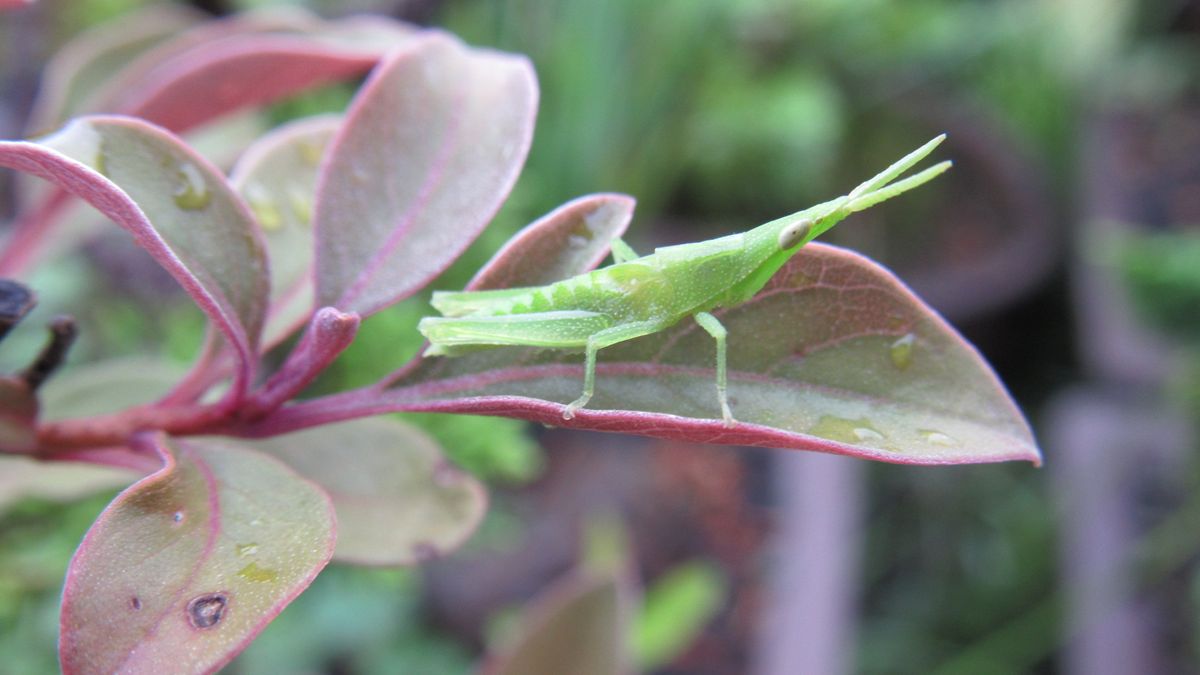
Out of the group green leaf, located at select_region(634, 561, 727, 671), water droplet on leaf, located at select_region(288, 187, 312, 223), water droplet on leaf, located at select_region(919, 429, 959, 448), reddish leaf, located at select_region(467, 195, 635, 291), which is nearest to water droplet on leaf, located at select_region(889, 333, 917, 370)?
water droplet on leaf, located at select_region(919, 429, 959, 448)

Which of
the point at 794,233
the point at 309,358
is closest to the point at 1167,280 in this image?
the point at 794,233

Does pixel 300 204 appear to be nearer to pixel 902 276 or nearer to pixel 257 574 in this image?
pixel 257 574

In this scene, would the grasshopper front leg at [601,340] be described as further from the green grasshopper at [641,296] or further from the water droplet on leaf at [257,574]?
the water droplet on leaf at [257,574]

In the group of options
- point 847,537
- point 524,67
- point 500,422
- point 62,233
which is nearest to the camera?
point 524,67

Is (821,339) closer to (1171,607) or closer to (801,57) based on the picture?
(1171,607)

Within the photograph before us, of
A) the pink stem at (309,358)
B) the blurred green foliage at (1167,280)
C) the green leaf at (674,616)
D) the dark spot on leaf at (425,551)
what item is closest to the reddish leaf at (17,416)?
the pink stem at (309,358)

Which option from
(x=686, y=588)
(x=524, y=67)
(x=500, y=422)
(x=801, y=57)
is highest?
(x=524, y=67)

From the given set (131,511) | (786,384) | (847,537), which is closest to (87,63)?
(131,511)

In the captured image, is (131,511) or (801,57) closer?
(131,511)
